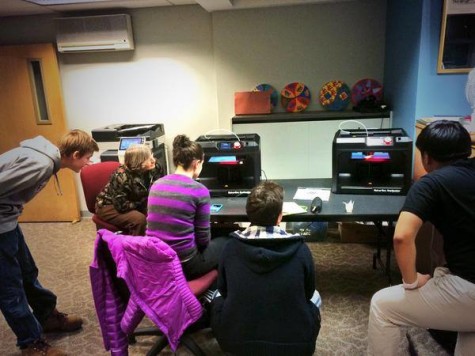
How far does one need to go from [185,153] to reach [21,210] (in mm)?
862

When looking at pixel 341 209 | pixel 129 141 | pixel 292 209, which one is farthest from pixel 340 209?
pixel 129 141

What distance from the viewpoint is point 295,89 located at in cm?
352

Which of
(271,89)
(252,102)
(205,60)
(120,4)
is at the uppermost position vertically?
(120,4)

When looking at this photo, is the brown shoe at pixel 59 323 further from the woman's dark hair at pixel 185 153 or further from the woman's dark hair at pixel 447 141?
the woman's dark hair at pixel 447 141

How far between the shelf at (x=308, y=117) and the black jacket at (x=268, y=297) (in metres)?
2.03

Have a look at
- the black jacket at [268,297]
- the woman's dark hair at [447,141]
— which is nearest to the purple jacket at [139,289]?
the black jacket at [268,297]

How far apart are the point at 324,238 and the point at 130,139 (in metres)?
1.89

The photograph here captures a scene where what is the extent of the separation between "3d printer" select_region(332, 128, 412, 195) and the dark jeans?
2.97ft

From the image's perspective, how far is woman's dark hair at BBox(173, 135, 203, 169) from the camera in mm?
1860

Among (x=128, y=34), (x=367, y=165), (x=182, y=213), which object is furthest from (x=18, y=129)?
(x=367, y=165)

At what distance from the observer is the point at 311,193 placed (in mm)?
2422

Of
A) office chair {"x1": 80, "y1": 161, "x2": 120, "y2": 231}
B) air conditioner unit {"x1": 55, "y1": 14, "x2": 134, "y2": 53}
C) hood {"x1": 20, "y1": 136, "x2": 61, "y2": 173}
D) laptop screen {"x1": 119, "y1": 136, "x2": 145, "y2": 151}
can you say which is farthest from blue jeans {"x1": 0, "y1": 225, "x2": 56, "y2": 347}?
air conditioner unit {"x1": 55, "y1": 14, "x2": 134, "y2": 53}

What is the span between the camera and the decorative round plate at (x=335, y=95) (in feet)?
11.4

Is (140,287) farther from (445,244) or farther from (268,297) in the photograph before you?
(445,244)
